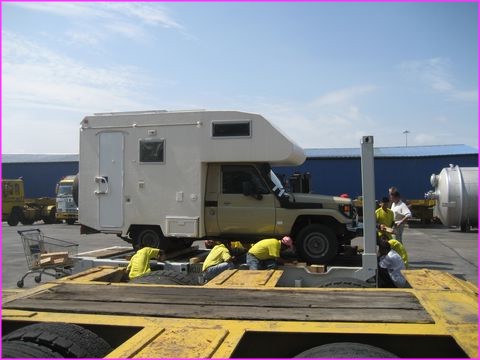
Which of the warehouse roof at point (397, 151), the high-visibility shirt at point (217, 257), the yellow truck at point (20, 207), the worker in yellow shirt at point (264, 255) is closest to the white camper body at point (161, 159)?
the high-visibility shirt at point (217, 257)

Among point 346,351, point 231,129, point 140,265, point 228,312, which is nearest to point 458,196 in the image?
point 231,129

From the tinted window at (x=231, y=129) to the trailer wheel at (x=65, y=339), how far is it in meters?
4.85

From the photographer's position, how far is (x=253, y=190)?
7695mm

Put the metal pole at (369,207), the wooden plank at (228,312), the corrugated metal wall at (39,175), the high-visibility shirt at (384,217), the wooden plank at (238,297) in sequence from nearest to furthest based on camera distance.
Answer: the wooden plank at (228,312) → the wooden plank at (238,297) → the metal pole at (369,207) → the high-visibility shirt at (384,217) → the corrugated metal wall at (39,175)

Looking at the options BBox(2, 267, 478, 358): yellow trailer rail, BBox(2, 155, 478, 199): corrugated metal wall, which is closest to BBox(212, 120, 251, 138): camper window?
BBox(2, 267, 478, 358): yellow trailer rail

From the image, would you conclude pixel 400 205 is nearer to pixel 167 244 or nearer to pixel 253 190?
pixel 253 190

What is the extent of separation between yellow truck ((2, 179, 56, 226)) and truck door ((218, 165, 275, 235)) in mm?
24734

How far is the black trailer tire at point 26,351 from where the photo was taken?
271 centimetres

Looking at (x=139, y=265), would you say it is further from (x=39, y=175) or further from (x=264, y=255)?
(x=39, y=175)

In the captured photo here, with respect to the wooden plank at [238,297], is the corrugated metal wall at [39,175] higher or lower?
higher

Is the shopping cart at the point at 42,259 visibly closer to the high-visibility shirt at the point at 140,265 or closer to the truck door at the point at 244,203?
the high-visibility shirt at the point at 140,265

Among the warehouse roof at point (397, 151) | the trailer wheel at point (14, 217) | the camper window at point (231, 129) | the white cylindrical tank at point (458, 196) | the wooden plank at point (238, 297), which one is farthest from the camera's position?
the warehouse roof at point (397, 151)

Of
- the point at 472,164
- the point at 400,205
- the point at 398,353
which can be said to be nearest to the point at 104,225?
the point at 398,353

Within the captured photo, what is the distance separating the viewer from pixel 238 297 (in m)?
3.79
